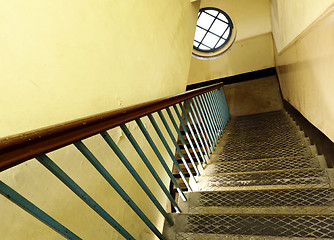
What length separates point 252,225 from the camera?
1336mm

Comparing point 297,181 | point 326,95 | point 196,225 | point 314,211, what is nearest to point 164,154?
point 196,225

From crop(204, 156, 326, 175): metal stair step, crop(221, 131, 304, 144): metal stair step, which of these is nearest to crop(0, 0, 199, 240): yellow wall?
crop(204, 156, 326, 175): metal stair step

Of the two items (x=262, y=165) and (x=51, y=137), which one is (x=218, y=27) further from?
(x=51, y=137)

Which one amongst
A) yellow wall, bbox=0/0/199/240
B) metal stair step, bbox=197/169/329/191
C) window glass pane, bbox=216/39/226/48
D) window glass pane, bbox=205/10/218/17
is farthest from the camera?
window glass pane, bbox=216/39/226/48

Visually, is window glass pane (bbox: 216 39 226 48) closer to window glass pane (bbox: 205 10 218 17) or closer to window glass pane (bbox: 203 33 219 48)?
window glass pane (bbox: 203 33 219 48)

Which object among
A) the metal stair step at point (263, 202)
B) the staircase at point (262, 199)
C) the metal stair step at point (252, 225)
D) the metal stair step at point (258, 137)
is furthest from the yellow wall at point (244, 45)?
the metal stair step at point (252, 225)

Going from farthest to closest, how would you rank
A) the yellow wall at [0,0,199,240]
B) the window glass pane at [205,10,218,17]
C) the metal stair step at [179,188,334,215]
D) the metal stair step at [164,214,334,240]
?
the window glass pane at [205,10,218,17]
the metal stair step at [179,188,334,215]
the metal stair step at [164,214,334,240]
the yellow wall at [0,0,199,240]

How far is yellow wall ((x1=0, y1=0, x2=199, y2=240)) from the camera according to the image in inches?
36.4

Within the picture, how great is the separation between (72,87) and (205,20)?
7.24m

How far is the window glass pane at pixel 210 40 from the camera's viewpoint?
7.66 metres

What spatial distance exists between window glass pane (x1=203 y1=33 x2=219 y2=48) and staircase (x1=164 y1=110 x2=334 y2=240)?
5841mm

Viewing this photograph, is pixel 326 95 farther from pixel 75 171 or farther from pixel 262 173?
pixel 75 171

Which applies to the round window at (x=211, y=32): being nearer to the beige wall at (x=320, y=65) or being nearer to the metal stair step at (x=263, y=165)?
the beige wall at (x=320, y=65)

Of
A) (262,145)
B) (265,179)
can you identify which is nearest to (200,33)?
(262,145)
